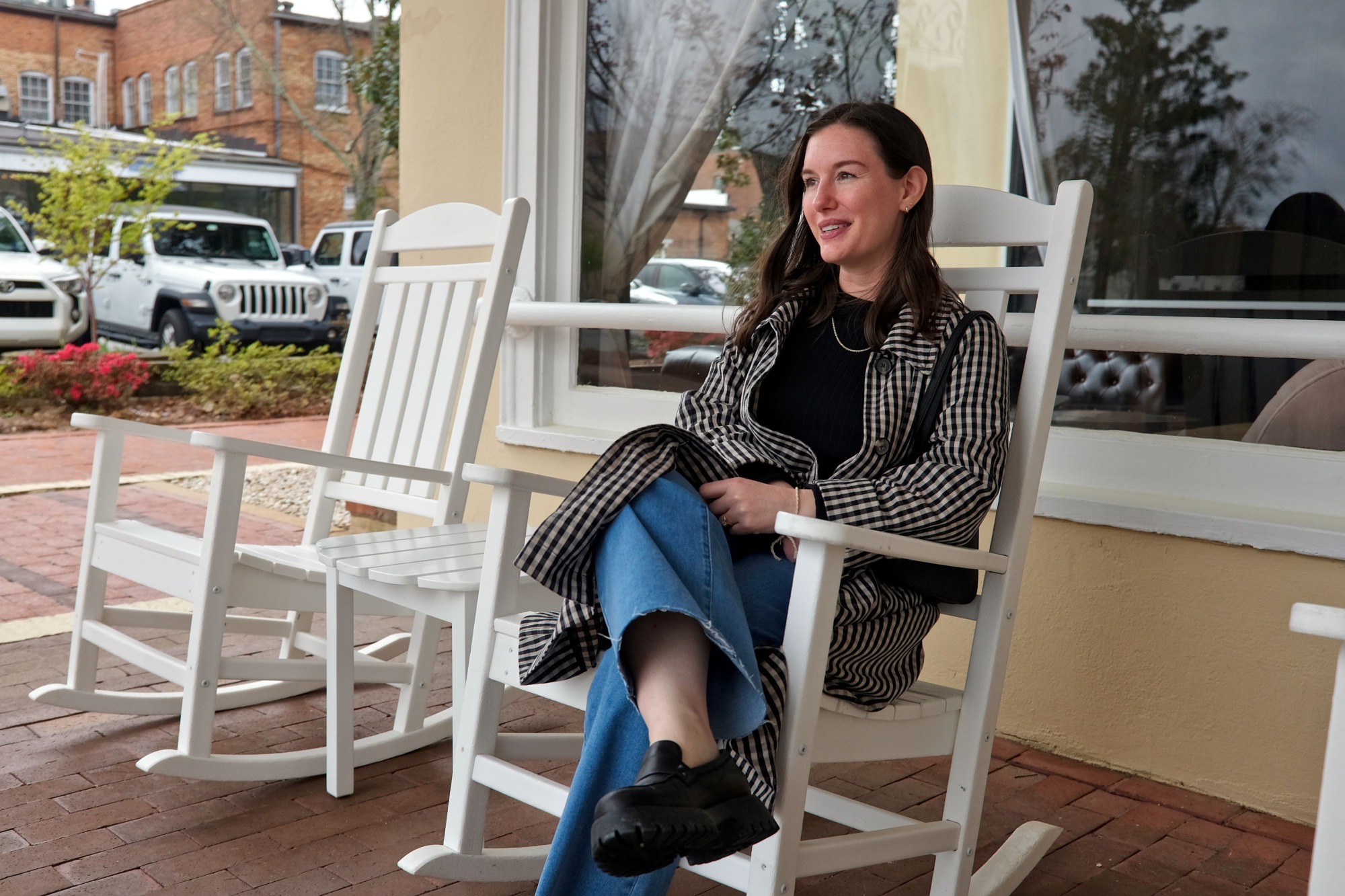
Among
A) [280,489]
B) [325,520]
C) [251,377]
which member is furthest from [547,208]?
[251,377]

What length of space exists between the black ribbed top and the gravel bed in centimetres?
412

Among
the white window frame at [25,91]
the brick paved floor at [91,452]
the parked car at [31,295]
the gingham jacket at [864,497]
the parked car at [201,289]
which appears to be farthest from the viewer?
the white window frame at [25,91]

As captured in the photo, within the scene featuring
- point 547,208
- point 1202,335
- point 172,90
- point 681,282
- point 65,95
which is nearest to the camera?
point 1202,335

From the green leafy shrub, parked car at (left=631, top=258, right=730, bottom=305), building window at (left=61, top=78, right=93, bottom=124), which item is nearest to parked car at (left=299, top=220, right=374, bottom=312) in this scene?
the green leafy shrub

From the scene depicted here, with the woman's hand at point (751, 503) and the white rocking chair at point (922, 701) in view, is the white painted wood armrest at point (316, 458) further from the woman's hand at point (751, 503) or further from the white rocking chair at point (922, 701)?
the woman's hand at point (751, 503)

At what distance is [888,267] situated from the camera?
6.71ft

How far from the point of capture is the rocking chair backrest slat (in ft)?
8.61

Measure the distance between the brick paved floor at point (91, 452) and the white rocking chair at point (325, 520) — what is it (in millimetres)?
4073

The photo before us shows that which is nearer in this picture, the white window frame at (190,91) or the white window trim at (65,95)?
the white window trim at (65,95)

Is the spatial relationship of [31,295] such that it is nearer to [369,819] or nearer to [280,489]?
[280,489]

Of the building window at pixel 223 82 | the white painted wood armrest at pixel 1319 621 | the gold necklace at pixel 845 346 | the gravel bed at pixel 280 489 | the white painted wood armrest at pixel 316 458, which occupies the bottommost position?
the gravel bed at pixel 280 489

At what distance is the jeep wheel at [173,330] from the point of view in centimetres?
1062

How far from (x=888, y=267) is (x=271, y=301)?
10003mm

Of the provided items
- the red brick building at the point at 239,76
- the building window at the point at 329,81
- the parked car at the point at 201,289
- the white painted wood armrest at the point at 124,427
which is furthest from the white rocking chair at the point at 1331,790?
the building window at the point at 329,81
